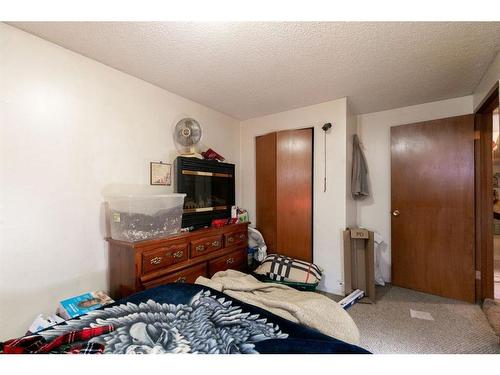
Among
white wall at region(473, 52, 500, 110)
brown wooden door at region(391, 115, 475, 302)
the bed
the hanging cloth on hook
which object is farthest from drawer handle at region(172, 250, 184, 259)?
white wall at region(473, 52, 500, 110)

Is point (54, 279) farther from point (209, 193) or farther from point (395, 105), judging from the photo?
point (395, 105)

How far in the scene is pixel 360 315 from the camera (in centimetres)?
199

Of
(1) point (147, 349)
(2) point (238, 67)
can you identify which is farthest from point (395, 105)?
(1) point (147, 349)

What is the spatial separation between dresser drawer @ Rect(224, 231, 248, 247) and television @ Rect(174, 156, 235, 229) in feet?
0.85

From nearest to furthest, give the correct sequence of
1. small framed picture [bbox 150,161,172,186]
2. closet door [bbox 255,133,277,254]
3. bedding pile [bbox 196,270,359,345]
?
bedding pile [bbox 196,270,359,345] → small framed picture [bbox 150,161,172,186] → closet door [bbox 255,133,277,254]

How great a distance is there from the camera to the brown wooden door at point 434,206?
2.25 meters

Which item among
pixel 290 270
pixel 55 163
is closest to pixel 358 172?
pixel 290 270

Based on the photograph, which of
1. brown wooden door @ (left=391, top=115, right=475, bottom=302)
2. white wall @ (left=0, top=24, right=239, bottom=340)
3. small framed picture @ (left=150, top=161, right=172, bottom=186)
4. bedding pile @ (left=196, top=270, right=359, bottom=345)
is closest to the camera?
bedding pile @ (left=196, top=270, right=359, bottom=345)

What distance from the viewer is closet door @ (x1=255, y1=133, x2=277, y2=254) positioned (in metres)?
2.83

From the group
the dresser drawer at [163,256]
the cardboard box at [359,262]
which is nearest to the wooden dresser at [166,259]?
the dresser drawer at [163,256]

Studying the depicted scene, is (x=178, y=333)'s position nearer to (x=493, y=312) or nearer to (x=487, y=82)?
(x=493, y=312)

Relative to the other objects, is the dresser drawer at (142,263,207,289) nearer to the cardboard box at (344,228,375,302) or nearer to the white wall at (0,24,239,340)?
the white wall at (0,24,239,340)

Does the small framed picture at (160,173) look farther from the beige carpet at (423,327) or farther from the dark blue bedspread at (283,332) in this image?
the beige carpet at (423,327)
